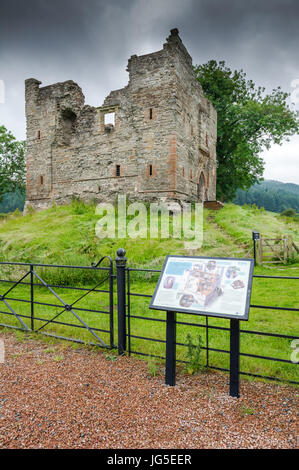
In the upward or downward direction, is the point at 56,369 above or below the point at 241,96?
below

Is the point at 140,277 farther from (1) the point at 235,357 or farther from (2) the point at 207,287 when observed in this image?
(1) the point at 235,357

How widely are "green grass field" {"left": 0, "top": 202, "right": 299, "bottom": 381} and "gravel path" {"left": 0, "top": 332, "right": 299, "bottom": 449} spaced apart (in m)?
0.70

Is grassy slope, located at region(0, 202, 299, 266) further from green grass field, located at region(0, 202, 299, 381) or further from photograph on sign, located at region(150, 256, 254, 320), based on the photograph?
photograph on sign, located at region(150, 256, 254, 320)

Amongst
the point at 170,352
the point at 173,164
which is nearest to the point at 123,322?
the point at 170,352

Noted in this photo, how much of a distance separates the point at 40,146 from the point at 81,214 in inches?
370

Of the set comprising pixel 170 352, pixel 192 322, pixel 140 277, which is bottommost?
pixel 192 322

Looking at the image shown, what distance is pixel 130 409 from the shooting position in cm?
354

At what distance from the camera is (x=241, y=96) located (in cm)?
3155

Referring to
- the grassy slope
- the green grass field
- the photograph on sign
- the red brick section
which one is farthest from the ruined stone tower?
the photograph on sign

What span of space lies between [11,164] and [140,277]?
31.5 meters

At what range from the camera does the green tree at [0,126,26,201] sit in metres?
35.5

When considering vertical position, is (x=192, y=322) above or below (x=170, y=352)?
below

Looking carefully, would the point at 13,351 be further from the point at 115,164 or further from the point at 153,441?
the point at 115,164

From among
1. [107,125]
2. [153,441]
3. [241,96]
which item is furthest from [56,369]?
[241,96]
